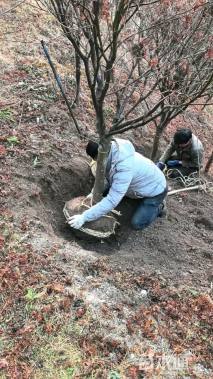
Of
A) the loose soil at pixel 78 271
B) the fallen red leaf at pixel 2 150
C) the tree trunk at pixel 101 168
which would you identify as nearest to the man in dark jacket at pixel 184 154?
the loose soil at pixel 78 271

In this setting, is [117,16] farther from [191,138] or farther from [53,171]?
[191,138]

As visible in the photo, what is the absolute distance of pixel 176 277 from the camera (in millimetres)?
4695

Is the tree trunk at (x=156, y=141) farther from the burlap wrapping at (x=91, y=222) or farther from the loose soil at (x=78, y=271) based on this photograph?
the burlap wrapping at (x=91, y=222)

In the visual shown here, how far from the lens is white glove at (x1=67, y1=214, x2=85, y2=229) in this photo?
5062 millimetres

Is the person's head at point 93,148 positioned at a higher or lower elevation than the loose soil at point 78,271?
higher

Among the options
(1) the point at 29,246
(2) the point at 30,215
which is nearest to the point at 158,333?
(1) the point at 29,246

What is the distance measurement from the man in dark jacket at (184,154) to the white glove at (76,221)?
226 cm

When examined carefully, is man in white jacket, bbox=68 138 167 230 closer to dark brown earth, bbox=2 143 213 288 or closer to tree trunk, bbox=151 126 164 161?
dark brown earth, bbox=2 143 213 288

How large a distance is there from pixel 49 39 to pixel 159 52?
11.3ft

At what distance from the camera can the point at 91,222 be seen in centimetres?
525

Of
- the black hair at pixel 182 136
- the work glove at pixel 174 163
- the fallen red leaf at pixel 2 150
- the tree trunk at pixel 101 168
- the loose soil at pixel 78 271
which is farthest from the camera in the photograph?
the work glove at pixel 174 163

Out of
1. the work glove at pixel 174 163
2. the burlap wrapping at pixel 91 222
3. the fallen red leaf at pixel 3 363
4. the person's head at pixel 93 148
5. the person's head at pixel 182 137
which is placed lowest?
the fallen red leaf at pixel 3 363

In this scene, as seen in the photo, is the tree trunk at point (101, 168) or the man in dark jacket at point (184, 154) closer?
the tree trunk at point (101, 168)

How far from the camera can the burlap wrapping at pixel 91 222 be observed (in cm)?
523
